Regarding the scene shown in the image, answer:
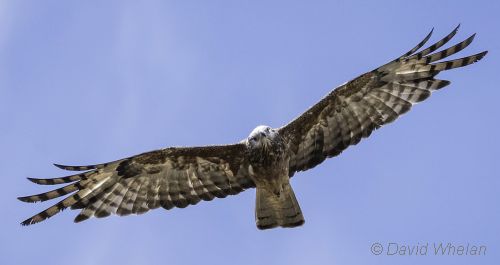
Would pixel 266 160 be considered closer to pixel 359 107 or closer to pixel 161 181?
pixel 359 107

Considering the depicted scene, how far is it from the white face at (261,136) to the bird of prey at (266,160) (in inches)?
0.6

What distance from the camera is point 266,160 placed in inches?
547

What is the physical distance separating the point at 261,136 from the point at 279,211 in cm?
125

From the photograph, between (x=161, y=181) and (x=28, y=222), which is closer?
(x=28, y=222)

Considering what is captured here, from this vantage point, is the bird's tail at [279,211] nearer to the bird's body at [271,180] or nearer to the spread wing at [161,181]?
the bird's body at [271,180]

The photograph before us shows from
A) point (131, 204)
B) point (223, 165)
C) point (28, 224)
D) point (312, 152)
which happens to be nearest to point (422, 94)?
point (312, 152)

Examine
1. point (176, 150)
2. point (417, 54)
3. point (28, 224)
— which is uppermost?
point (417, 54)

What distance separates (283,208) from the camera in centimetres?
1421

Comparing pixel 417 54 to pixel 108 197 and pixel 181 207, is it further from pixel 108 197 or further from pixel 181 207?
pixel 108 197

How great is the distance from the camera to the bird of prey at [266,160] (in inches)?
548

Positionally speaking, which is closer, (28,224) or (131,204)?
(28,224)

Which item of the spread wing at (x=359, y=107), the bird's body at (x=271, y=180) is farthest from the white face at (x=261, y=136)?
the spread wing at (x=359, y=107)

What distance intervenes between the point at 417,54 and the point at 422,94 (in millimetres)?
602

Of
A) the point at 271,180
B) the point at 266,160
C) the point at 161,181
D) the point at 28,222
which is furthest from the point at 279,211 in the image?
the point at 28,222
